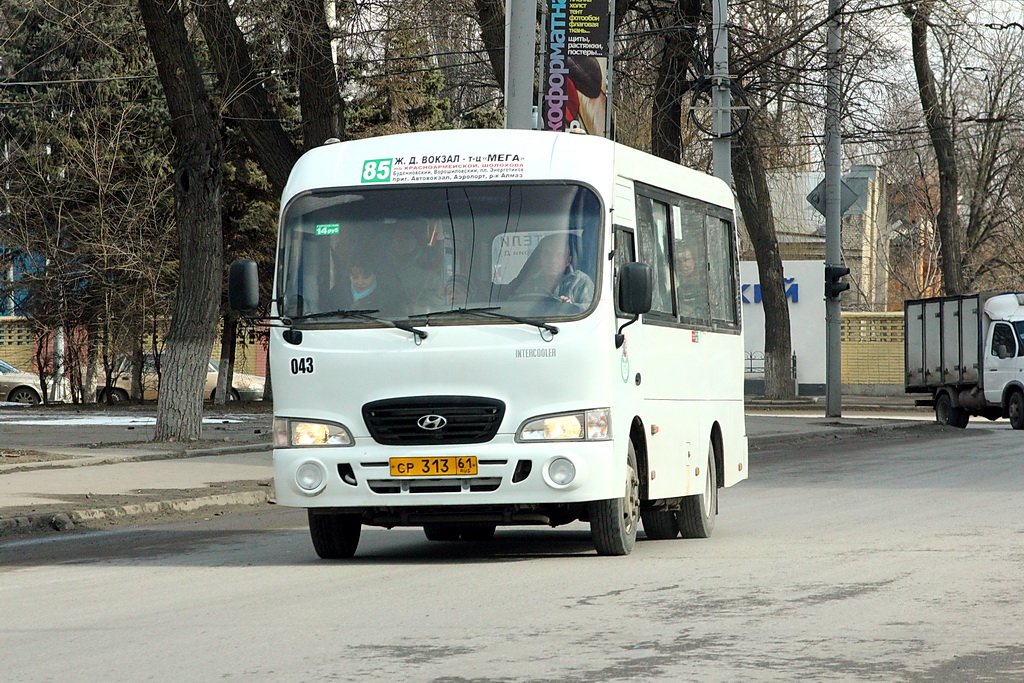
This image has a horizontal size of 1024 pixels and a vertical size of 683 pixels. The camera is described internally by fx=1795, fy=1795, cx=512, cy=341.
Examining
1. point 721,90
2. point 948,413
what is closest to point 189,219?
point 721,90

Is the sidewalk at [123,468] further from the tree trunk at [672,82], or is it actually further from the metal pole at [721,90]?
the tree trunk at [672,82]

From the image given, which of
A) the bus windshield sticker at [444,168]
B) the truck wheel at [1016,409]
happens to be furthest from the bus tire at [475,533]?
the truck wheel at [1016,409]

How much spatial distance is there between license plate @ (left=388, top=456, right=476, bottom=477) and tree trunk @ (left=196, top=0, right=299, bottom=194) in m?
12.8

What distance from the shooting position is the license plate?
1098 cm

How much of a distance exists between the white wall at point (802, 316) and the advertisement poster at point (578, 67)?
111ft

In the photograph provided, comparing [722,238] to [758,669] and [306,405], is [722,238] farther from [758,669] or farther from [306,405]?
[758,669]

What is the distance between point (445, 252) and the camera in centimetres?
1137

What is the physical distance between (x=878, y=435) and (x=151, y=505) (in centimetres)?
1953

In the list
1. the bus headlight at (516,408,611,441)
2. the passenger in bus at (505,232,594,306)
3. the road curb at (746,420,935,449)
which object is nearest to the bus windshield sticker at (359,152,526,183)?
the passenger in bus at (505,232,594,306)

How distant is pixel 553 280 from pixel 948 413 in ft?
91.0

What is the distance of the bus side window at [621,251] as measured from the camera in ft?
37.4

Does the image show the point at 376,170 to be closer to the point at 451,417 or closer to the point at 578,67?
the point at 451,417

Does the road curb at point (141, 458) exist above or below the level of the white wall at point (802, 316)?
below

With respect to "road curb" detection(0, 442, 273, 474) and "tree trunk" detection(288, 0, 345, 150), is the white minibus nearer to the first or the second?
"road curb" detection(0, 442, 273, 474)
